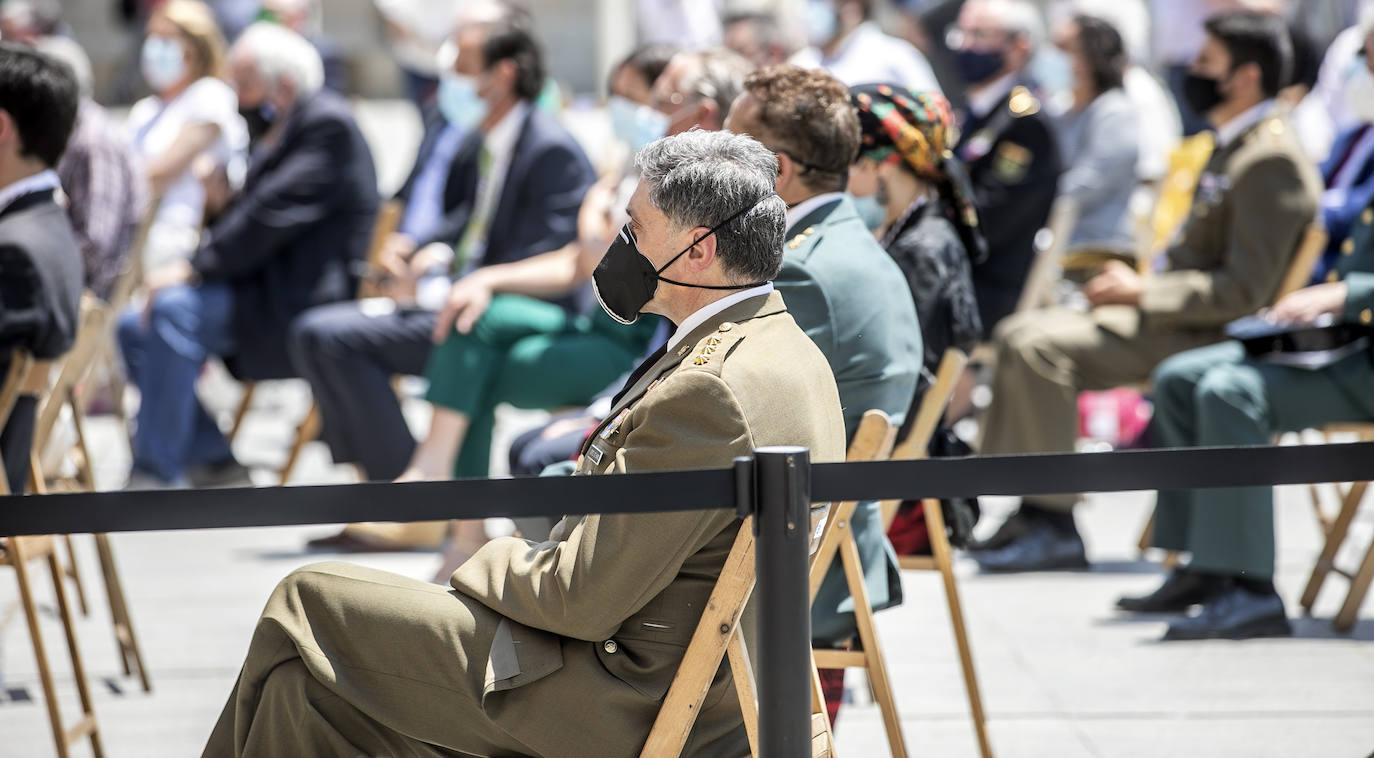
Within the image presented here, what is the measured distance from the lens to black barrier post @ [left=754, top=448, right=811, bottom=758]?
2.25 metres

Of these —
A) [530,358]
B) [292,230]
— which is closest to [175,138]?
[292,230]

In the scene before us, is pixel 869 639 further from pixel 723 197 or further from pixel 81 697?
pixel 81 697

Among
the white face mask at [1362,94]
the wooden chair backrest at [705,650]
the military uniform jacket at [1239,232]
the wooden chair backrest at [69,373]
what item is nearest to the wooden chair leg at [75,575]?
the wooden chair backrest at [69,373]

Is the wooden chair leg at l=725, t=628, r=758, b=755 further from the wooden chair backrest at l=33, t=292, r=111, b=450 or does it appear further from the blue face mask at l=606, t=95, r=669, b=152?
the blue face mask at l=606, t=95, r=669, b=152

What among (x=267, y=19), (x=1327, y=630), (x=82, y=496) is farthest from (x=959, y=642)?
(x=267, y=19)

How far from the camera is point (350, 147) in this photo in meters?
6.69

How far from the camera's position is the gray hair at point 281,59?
21.8ft

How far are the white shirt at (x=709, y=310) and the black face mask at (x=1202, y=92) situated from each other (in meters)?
3.16

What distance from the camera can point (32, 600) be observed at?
362 centimetres

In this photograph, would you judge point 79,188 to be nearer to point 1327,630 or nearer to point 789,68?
point 789,68

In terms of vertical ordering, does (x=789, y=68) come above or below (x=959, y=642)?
above

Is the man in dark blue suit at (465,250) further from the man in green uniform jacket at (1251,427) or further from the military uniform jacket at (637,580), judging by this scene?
the military uniform jacket at (637,580)

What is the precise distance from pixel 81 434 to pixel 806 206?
6.64ft

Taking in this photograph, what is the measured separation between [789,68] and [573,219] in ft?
7.87
